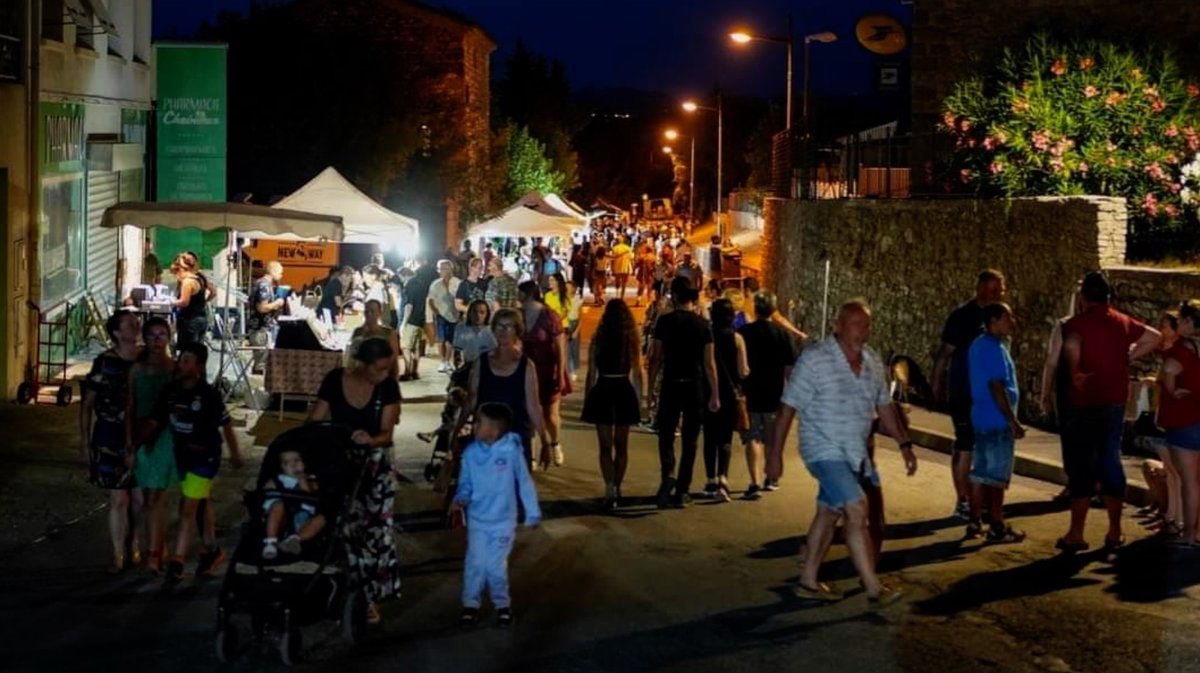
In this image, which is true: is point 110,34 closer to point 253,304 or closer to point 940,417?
point 253,304

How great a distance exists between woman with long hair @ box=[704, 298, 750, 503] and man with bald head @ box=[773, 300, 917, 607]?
3378mm

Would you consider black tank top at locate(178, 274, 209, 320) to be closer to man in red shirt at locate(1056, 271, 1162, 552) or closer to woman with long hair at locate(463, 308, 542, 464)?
woman with long hair at locate(463, 308, 542, 464)

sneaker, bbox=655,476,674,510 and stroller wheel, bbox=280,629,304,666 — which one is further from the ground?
sneaker, bbox=655,476,674,510

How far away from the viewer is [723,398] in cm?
1266

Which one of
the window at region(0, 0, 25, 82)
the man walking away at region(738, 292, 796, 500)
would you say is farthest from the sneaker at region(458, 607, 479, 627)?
the window at region(0, 0, 25, 82)

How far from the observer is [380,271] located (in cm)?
2734

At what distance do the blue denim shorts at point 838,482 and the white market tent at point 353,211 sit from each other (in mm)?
16042

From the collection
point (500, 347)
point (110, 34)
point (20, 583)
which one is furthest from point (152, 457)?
point (110, 34)

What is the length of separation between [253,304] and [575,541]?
1076cm

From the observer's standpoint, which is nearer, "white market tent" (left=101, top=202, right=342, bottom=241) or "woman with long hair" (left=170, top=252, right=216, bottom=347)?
"woman with long hair" (left=170, top=252, right=216, bottom=347)

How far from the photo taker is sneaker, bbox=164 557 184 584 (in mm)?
9461

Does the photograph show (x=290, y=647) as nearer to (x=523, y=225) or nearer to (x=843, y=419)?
(x=843, y=419)

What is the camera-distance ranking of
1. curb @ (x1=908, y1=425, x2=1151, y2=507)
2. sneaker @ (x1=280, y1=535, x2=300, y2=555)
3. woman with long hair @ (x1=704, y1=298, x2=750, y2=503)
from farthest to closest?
1. curb @ (x1=908, y1=425, x2=1151, y2=507)
2. woman with long hair @ (x1=704, y1=298, x2=750, y2=503)
3. sneaker @ (x1=280, y1=535, x2=300, y2=555)

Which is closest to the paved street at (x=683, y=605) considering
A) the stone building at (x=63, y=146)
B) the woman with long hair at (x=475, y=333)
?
the woman with long hair at (x=475, y=333)
